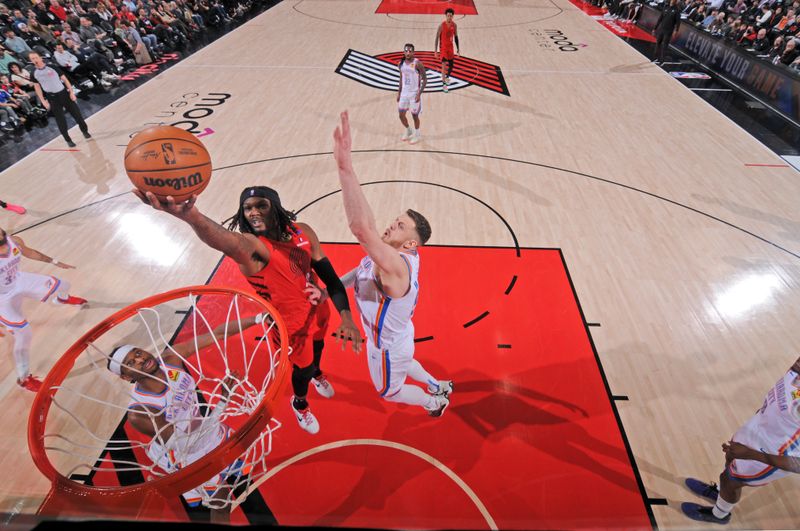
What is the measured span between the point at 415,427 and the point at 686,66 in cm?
1403

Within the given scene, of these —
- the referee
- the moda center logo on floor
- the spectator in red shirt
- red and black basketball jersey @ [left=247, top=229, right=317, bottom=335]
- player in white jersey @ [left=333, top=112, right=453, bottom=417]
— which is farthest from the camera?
the moda center logo on floor

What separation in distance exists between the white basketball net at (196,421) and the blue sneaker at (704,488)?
310cm

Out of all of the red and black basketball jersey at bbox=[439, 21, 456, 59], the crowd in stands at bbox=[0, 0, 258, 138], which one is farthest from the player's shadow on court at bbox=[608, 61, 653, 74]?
the crowd in stands at bbox=[0, 0, 258, 138]

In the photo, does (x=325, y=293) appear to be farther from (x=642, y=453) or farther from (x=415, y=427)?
(x=642, y=453)

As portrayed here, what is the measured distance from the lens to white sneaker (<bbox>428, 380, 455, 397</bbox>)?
3.75 meters

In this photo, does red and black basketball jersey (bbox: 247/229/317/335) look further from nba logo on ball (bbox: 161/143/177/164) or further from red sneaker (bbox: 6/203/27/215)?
red sneaker (bbox: 6/203/27/215)

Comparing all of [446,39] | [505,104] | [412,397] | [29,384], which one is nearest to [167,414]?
[412,397]

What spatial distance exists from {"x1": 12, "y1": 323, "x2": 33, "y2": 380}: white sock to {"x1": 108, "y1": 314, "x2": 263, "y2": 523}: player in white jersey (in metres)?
2.09

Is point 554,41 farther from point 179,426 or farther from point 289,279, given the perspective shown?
point 179,426

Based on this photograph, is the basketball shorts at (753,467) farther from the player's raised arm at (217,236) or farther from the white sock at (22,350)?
the white sock at (22,350)

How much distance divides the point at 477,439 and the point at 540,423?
22.5 inches

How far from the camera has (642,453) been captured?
3.57 meters

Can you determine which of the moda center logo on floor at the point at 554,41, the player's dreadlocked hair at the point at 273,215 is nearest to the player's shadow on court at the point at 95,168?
the player's dreadlocked hair at the point at 273,215

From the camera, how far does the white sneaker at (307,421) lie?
3570mm
